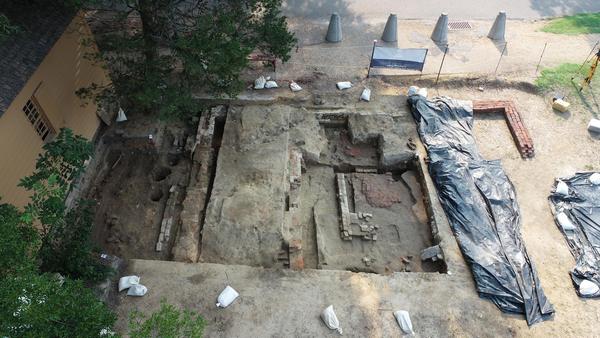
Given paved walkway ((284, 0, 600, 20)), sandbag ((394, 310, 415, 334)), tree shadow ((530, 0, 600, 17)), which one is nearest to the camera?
sandbag ((394, 310, 415, 334))

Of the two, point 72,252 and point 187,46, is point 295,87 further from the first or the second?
point 72,252

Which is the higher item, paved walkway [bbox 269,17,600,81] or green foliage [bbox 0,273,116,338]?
paved walkway [bbox 269,17,600,81]

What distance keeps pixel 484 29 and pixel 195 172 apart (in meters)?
13.5

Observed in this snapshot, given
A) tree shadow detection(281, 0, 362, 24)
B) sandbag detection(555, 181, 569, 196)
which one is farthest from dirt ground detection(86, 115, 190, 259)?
sandbag detection(555, 181, 569, 196)

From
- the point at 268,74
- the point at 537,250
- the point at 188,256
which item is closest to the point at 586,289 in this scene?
the point at 537,250

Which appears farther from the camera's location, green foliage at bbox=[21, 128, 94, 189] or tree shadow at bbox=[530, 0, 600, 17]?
tree shadow at bbox=[530, 0, 600, 17]

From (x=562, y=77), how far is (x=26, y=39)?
1639 centimetres

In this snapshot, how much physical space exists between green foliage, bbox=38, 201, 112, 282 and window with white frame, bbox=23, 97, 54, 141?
2692mm

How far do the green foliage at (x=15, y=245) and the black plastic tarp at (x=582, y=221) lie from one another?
10.6 meters

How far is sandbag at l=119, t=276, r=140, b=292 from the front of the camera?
339 inches

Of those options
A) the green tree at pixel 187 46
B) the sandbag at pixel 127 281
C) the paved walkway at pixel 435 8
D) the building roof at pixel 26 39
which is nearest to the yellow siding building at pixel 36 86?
the building roof at pixel 26 39

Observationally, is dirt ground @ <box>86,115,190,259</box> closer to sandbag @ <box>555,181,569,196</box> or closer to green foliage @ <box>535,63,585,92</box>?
sandbag @ <box>555,181,569,196</box>

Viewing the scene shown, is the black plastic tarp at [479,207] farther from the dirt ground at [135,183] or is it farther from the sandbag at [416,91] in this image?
the dirt ground at [135,183]

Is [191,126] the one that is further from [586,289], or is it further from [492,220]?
A: [586,289]
